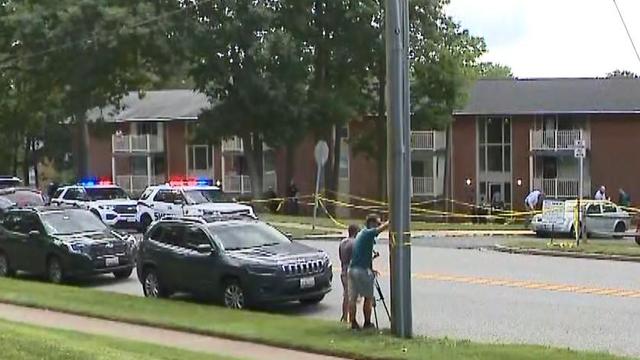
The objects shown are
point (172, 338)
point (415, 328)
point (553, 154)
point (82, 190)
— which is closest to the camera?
point (172, 338)

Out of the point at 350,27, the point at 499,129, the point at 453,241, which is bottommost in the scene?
the point at 453,241

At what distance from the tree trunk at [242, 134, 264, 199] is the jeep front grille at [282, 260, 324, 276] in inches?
1253

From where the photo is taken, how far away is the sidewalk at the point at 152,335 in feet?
43.9

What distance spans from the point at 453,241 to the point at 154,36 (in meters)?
18.6

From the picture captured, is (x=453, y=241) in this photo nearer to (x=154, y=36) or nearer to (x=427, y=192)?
(x=154, y=36)

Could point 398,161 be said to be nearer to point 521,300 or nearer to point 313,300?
point 313,300

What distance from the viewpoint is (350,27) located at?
47219mm

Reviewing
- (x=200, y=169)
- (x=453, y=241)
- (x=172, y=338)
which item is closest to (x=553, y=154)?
(x=200, y=169)

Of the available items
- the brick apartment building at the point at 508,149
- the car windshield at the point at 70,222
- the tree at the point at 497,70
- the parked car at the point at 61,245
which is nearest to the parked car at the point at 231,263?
the parked car at the point at 61,245

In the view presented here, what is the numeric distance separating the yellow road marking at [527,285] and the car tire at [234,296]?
5308 mm

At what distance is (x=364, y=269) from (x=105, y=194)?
2677 centimetres

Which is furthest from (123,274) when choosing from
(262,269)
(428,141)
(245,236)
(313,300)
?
(428,141)

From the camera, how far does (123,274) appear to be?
23.9 m

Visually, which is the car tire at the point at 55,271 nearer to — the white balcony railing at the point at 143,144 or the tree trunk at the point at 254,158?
the tree trunk at the point at 254,158
